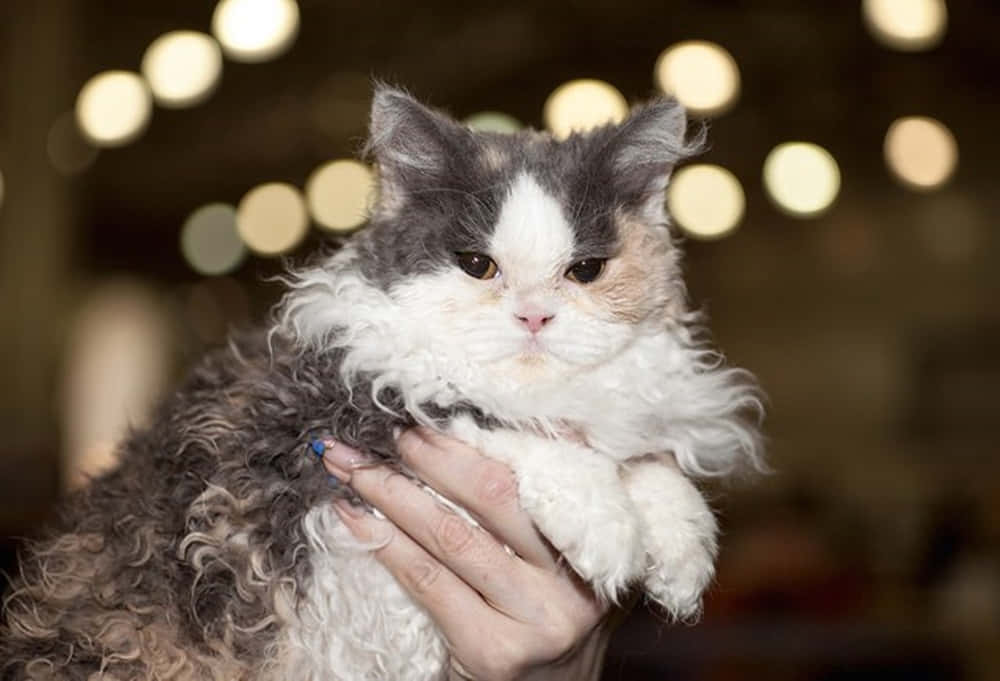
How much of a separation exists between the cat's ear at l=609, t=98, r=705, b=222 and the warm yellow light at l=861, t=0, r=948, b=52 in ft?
8.26

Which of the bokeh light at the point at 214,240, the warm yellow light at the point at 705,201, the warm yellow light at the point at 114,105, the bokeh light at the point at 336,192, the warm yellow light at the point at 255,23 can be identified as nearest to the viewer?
the warm yellow light at the point at 255,23

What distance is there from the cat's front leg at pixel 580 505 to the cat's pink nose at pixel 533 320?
15cm

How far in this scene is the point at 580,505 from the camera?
1.48m

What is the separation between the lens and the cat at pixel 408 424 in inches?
60.4

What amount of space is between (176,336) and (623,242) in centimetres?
1458

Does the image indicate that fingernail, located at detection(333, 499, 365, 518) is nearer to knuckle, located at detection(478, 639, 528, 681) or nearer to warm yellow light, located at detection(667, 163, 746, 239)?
knuckle, located at detection(478, 639, 528, 681)

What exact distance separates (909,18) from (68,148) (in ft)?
18.3

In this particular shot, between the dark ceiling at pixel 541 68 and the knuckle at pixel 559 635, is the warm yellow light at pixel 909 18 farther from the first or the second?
the knuckle at pixel 559 635

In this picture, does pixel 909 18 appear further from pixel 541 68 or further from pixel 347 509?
pixel 541 68

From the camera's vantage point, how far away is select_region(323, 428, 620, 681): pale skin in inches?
61.8

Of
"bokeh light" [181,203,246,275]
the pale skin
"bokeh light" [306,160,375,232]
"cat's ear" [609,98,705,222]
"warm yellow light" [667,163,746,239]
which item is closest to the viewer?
the pale skin

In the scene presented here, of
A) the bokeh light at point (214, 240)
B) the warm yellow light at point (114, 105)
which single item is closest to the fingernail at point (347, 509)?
the warm yellow light at point (114, 105)

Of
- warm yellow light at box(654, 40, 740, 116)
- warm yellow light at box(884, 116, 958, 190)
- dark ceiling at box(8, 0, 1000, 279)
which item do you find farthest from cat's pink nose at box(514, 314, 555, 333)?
dark ceiling at box(8, 0, 1000, 279)

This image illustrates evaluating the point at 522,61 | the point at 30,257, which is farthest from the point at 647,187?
the point at 30,257
